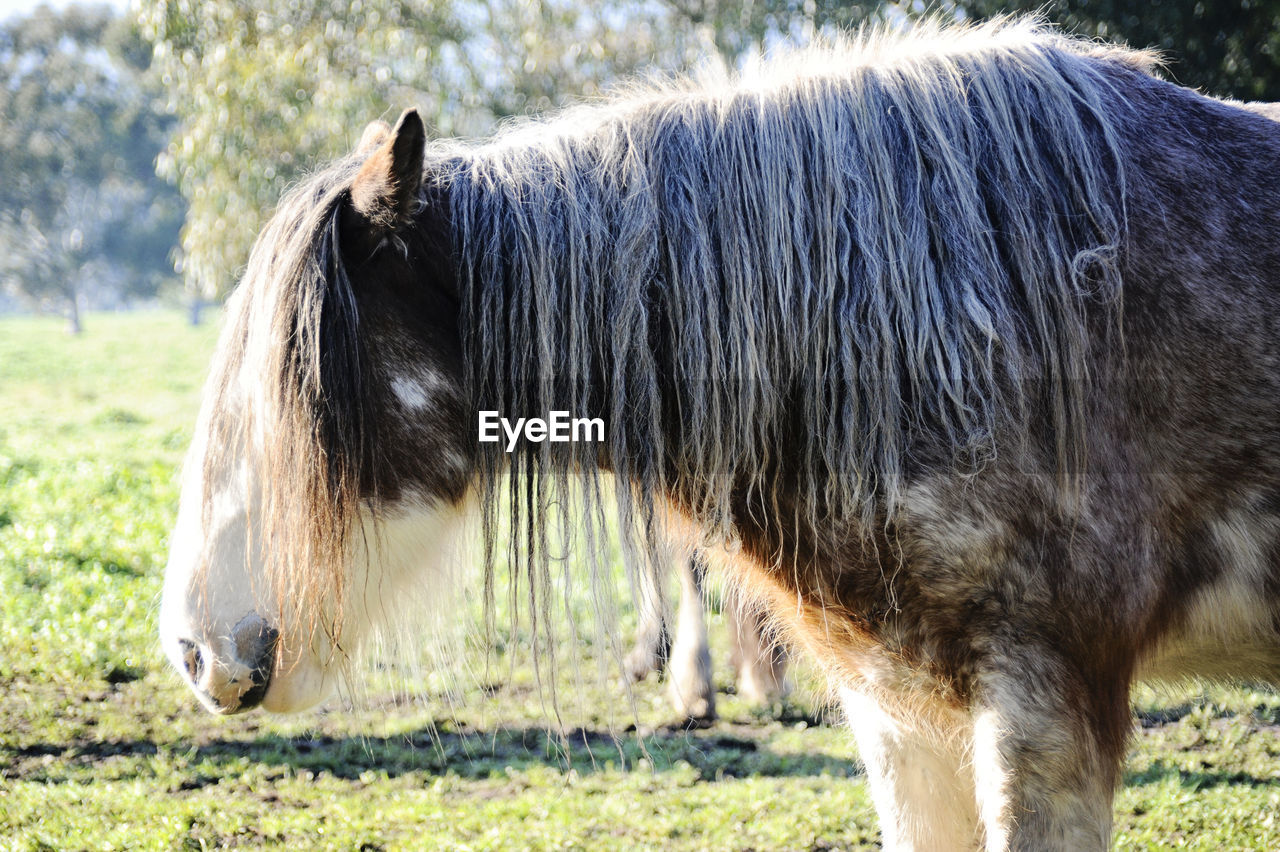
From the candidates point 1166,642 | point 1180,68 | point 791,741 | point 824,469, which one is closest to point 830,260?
point 824,469

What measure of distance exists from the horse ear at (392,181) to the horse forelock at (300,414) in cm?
7

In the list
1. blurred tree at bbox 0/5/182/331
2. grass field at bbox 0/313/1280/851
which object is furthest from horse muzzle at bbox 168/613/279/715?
blurred tree at bbox 0/5/182/331

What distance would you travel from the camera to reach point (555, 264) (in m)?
1.97

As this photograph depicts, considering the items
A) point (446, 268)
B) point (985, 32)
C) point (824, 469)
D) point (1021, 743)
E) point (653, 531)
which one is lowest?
point (1021, 743)

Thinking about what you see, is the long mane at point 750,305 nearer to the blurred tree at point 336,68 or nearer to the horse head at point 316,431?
the horse head at point 316,431

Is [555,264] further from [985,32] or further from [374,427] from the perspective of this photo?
[985,32]

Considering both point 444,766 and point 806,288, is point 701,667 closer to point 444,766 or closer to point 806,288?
point 444,766

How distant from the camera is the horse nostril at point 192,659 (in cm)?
192

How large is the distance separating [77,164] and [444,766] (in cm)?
5168

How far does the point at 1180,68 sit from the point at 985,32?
7.09 meters

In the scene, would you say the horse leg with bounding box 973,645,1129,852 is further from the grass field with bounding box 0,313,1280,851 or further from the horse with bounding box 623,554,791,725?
the horse with bounding box 623,554,791,725

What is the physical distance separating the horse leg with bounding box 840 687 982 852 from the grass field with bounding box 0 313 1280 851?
0.63m

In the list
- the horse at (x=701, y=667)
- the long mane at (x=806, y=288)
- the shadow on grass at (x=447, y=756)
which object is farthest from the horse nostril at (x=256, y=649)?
the horse at (x=701, y=667)

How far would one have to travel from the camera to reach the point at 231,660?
190 centimetres
